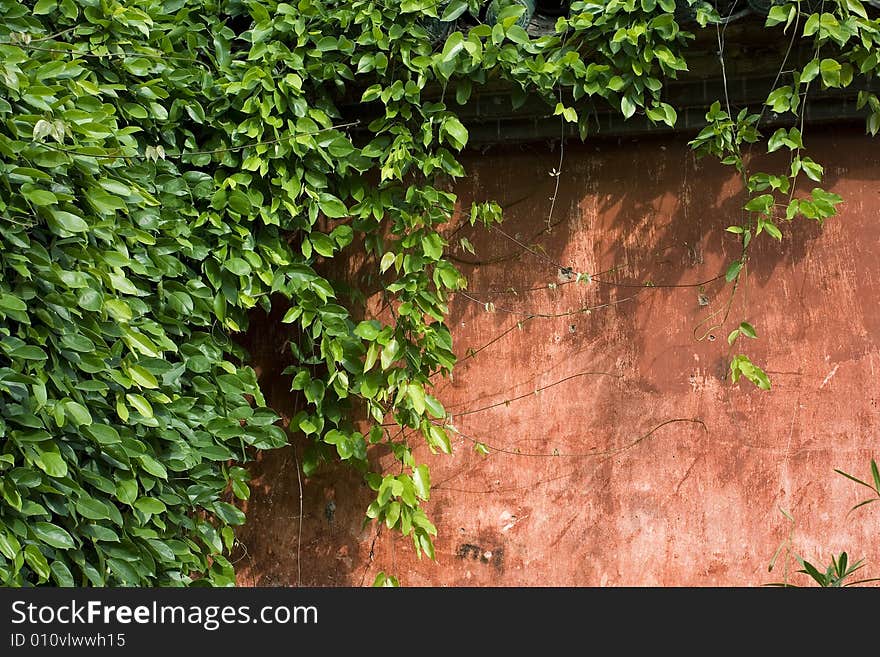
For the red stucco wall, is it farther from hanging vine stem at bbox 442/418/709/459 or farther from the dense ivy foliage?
the dense ivy foliage

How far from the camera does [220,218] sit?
2816mm

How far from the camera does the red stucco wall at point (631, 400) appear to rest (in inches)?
116

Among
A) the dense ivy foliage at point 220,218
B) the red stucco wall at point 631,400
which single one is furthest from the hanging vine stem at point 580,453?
the dense ivy foliage at point 220,218

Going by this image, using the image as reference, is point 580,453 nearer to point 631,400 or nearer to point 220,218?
point 631,400

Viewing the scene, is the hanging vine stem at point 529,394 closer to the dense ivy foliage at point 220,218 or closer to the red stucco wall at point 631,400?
the red stucco wall at point 631,400

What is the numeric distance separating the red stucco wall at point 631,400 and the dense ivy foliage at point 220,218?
0.18 m

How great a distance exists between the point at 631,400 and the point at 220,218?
1.53 m

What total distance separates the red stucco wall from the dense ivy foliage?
18 centimetres

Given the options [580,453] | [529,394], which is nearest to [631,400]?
[580,453]

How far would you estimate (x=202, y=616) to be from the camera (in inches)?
96.2

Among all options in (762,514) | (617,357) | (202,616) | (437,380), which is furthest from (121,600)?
(762,514)

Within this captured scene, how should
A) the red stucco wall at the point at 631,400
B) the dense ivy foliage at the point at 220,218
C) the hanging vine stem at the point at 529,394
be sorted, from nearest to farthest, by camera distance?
the dense ivy foliage at the point at 220,218 < the red stucco wall at the point at 631,400 < the hanging vine stem at the point at 529,394

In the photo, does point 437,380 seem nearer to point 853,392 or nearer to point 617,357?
point 617,357

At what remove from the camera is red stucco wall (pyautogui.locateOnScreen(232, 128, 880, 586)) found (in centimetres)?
295
